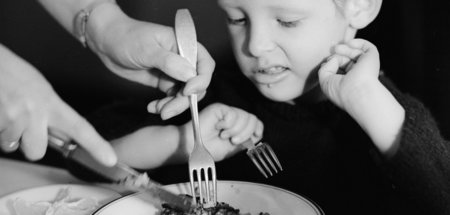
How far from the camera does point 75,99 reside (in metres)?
0.86

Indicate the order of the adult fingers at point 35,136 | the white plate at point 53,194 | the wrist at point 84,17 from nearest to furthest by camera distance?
the adult fingers at point 35,136 < the white plate at point 53,194 < the wrist at point 84,17

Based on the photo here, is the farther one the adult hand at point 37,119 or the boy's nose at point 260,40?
the boy's nose at point 260,40

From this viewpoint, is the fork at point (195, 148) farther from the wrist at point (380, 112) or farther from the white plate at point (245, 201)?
A: the wrist at point (380, 112)

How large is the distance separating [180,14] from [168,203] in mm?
180

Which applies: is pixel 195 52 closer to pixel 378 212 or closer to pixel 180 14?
pixel 180 14

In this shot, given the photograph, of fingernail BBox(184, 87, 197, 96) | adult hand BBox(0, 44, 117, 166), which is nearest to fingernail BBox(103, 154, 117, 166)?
adult hand BBox(0, 44, 117, 166)

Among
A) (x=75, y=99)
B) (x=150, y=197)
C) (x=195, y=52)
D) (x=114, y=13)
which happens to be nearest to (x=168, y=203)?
(x=150, y=197)

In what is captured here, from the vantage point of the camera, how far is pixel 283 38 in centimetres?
56

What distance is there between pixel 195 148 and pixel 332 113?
0.66 ft

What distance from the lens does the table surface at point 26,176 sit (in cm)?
62

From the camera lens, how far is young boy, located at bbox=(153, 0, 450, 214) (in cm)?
49

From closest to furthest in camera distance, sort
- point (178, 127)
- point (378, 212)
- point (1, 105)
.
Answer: point (1, 105) → point (378, 212) → point (178, 127)

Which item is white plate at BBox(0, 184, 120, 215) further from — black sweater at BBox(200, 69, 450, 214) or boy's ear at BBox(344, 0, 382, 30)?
boy's ear at BBox(344, 0, 382, 30)

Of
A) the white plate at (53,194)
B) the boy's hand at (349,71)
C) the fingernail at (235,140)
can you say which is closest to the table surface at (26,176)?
the white plate at (53,194)
